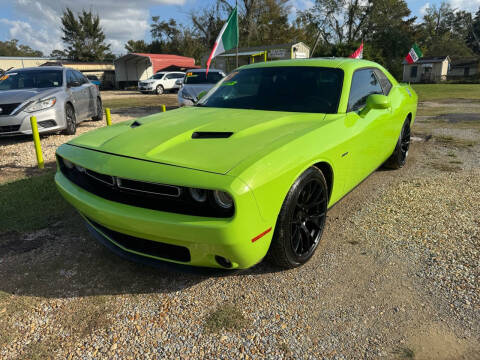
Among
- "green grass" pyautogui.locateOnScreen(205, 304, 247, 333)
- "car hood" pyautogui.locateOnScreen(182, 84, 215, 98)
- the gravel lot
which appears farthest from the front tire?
"car hood" pyautogui.locateOnScreen(182, 84, 215, 98)

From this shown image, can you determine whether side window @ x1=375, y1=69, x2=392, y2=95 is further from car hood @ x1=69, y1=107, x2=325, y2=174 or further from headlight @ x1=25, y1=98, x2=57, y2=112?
headlight @ x1=25, y1=98, x2=57, y2=112

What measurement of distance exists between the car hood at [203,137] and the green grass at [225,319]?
0.88 metres

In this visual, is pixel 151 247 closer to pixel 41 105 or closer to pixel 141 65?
pixel 41 105

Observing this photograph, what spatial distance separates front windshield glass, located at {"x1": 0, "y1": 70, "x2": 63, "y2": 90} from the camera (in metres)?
7.22

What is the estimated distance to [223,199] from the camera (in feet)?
6.15

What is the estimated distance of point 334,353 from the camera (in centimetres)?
179

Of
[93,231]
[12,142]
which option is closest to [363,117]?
[93,231]

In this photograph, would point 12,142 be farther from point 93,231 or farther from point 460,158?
point 460,158

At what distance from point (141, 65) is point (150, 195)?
1522 inches

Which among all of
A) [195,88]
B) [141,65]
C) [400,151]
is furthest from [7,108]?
[141,65]

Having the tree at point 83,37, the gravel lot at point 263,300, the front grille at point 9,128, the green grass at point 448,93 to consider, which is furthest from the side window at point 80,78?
the tree at point 83,37

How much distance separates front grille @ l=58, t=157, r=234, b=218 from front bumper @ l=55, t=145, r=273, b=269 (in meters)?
0.03

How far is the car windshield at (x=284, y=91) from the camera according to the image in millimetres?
3078

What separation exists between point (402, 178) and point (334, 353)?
3260mm
